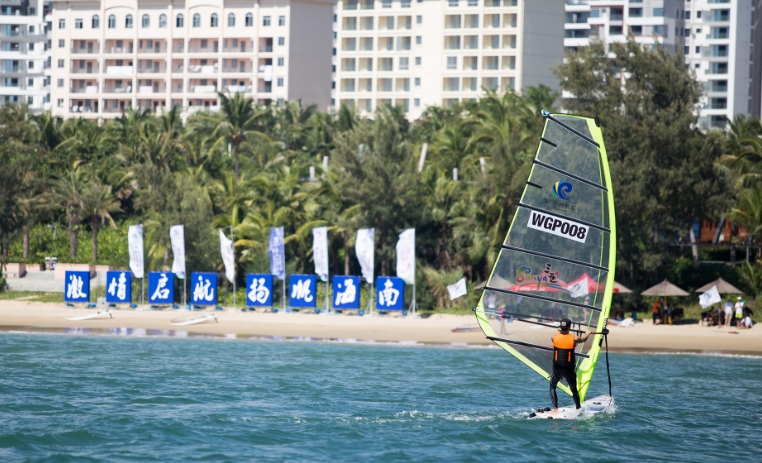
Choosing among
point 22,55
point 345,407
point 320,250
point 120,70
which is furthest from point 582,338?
point 22,55

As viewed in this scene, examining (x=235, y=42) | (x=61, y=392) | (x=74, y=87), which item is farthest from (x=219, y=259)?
(x=74, y=87)

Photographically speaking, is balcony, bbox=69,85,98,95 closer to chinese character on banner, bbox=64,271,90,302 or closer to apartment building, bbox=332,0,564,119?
apartment building, bbox=332,0,564,119

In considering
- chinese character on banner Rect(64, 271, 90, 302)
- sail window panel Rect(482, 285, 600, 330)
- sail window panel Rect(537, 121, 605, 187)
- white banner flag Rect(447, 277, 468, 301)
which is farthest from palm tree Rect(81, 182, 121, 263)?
sail window panel Rect(537, 121, 605, 187)

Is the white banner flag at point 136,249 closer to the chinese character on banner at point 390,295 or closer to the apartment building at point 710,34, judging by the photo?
the chinese character on banner at point 390,295

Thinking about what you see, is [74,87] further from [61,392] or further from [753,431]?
[753,431]

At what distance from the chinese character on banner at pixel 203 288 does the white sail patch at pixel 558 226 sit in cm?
1891

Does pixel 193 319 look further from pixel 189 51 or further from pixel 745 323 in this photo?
pixel 189 51

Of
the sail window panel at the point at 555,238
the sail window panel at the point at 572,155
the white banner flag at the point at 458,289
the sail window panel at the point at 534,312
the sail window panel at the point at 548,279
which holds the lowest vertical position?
the white banner flag at the point at 458,289

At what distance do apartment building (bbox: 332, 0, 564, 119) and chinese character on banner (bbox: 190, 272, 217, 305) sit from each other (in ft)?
164

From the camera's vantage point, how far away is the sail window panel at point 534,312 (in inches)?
560

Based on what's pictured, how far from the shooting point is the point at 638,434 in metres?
14.9

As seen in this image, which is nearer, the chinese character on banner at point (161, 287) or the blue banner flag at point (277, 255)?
the blue banner flag at point (277, 255)

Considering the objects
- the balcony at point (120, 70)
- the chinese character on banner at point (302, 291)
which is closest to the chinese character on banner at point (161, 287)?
the chinese character on banner at point (302, 291)

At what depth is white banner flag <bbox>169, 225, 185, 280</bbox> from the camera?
31484 millimetres
